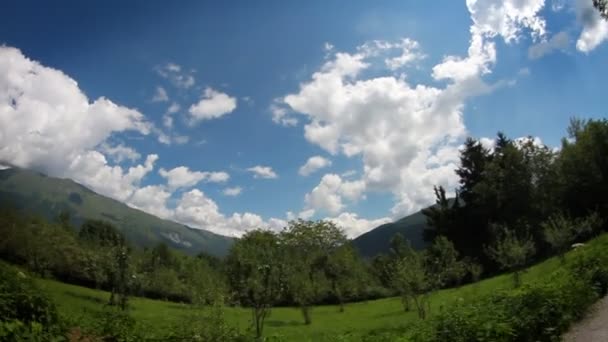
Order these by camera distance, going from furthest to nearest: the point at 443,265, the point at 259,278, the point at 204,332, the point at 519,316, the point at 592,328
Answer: the point at 443,265
the point at 259,278
the point at 592,328
the point at 519,316
the point at 204,332

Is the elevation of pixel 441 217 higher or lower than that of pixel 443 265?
higher

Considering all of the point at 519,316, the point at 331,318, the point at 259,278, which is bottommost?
the point at 331,318

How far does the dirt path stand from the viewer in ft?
36.2

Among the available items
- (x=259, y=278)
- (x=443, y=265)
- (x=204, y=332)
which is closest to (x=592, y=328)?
(x=204, y=332)

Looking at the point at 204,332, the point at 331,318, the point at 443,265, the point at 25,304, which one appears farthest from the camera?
the point at 443,265

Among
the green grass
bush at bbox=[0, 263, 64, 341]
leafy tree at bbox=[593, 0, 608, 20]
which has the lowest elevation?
the green grass

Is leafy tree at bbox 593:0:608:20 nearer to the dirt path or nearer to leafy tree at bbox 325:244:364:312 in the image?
the dirt path

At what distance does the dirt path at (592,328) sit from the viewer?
36.2 ft

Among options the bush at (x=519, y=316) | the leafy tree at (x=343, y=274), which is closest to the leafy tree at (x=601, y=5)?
the bush at (x=519, y=316)

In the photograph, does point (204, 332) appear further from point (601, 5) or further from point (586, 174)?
point (586, 174)

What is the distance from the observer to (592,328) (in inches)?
465

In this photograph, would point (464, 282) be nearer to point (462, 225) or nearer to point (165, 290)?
point (462, 225)

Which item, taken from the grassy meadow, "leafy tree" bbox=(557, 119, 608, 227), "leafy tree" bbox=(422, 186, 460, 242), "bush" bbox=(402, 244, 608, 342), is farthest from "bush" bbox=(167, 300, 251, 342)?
"leafy tree" bbox=(422, 186, 460, 242)

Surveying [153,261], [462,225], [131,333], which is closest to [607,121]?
[462,225]
